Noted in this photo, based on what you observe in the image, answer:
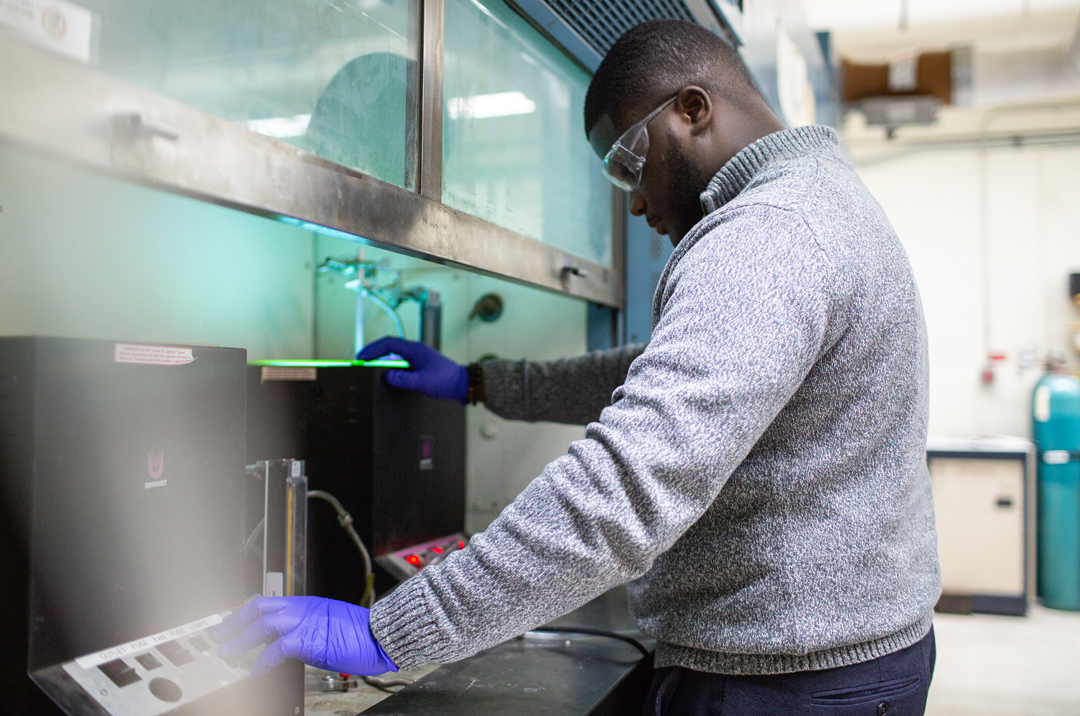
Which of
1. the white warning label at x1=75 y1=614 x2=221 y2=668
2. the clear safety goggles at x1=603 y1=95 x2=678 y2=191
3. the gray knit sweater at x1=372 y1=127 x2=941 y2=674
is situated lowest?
the white warning label at x1=75 y1=614 x2=221 y2=668

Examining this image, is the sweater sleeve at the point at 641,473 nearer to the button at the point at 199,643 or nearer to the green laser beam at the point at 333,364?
the button at the point at 199,643

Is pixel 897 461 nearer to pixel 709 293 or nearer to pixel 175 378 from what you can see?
pixel 709 293

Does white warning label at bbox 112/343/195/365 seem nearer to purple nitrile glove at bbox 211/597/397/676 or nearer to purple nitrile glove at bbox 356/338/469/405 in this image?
purple nitrile glove at bbox 211/597/397/676

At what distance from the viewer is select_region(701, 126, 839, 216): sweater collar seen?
0.92m

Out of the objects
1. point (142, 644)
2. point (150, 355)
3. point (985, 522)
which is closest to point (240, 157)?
point (150, 355)

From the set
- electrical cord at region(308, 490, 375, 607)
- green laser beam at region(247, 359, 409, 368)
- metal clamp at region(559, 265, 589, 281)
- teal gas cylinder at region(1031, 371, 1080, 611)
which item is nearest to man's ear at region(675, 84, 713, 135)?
metal clamp at region(559, 265, 589, 281)

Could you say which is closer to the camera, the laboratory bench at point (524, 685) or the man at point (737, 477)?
the man at point (737, 477)

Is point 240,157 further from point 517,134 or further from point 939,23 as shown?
point 939,23

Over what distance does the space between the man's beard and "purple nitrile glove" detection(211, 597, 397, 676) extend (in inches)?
26.2

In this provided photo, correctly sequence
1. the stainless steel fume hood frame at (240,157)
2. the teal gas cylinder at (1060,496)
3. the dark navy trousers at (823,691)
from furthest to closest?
the teal gas cylinder at (1060,496) < the dark navy trousers at (823,691) < the stainless steel fume hood frame at (240,157)

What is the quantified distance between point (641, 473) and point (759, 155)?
497 mm

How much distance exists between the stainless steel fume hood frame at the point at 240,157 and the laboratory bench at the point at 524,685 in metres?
0.53

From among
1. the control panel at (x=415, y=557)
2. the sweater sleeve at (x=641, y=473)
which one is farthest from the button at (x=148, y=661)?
the control panel at (x=415, y=557)

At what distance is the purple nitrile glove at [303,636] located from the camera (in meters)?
0.64
